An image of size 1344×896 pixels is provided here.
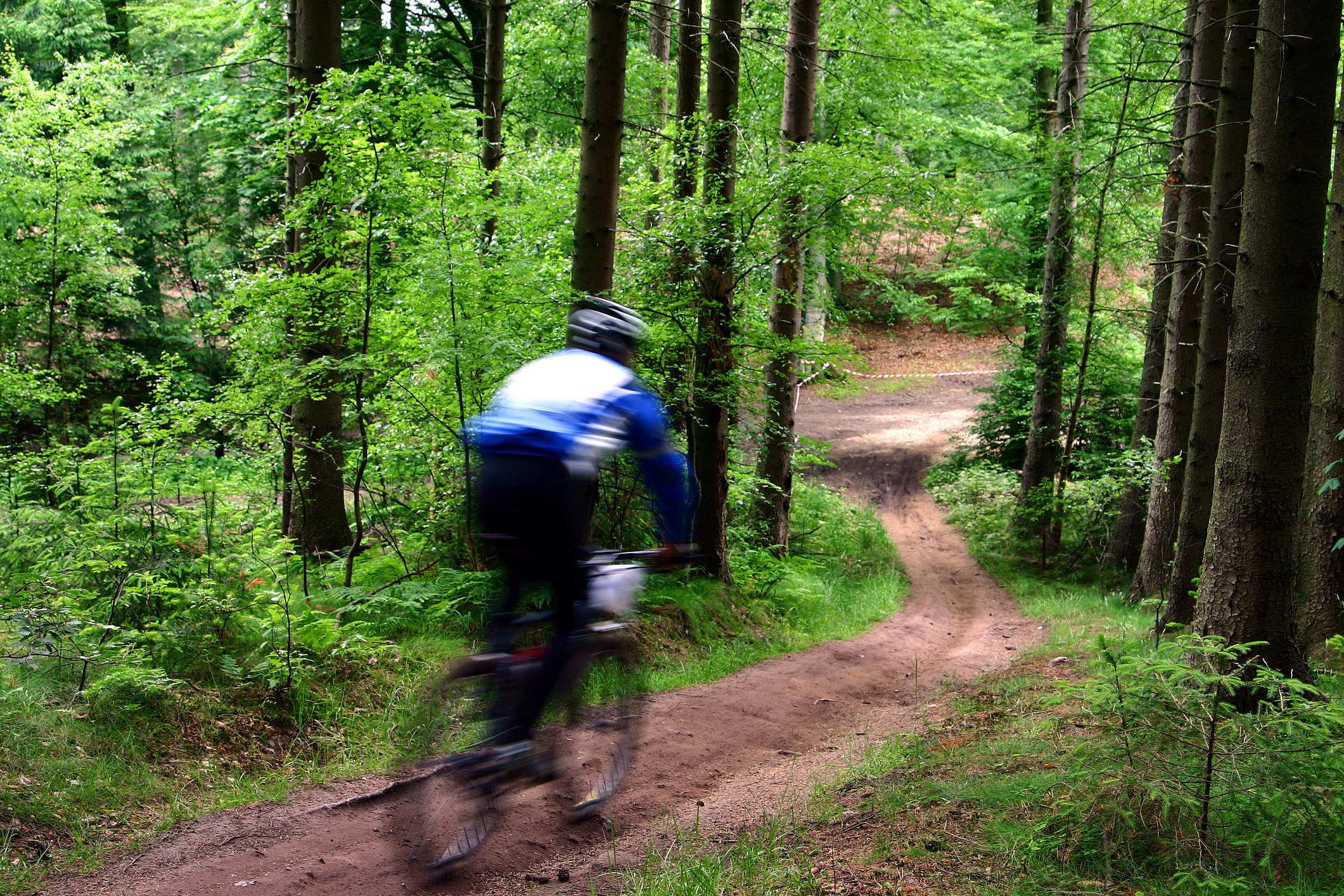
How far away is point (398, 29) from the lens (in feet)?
61.2

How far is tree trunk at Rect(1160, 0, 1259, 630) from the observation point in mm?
7668

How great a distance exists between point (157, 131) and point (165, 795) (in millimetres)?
20918

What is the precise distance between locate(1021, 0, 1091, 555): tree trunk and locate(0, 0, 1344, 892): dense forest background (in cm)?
10

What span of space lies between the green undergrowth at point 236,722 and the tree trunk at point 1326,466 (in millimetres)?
5114

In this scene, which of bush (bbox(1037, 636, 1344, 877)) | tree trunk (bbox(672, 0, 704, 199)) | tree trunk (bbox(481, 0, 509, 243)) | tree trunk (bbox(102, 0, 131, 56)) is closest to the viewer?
bush (bbox(1037, 636, 1344, 877))

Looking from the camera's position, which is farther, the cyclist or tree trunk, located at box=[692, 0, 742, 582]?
tree trunk, located at box=[692, 0, 742, 582]

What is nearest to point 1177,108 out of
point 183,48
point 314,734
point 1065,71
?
point 314,734

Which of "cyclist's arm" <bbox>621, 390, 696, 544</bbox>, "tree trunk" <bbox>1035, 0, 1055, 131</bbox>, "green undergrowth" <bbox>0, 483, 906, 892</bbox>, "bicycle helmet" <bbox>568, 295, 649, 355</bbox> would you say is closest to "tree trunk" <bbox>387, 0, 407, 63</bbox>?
"tree trunk" <bbox>1035, 0, 1055, 131</bbox>

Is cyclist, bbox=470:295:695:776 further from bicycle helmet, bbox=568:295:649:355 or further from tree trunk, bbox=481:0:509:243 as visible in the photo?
tree trunk, bbox=481:0:509:243

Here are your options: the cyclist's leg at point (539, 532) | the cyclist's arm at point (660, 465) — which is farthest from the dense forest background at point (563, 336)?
the cyclist's arm at point (660, 465)

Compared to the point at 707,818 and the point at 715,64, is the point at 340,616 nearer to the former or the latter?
the point at 707,818

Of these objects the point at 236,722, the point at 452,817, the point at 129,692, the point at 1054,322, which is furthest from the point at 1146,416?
the point at 129,692

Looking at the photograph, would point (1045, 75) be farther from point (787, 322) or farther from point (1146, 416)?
point (787, 322)

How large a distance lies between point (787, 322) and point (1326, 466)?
6.51m
